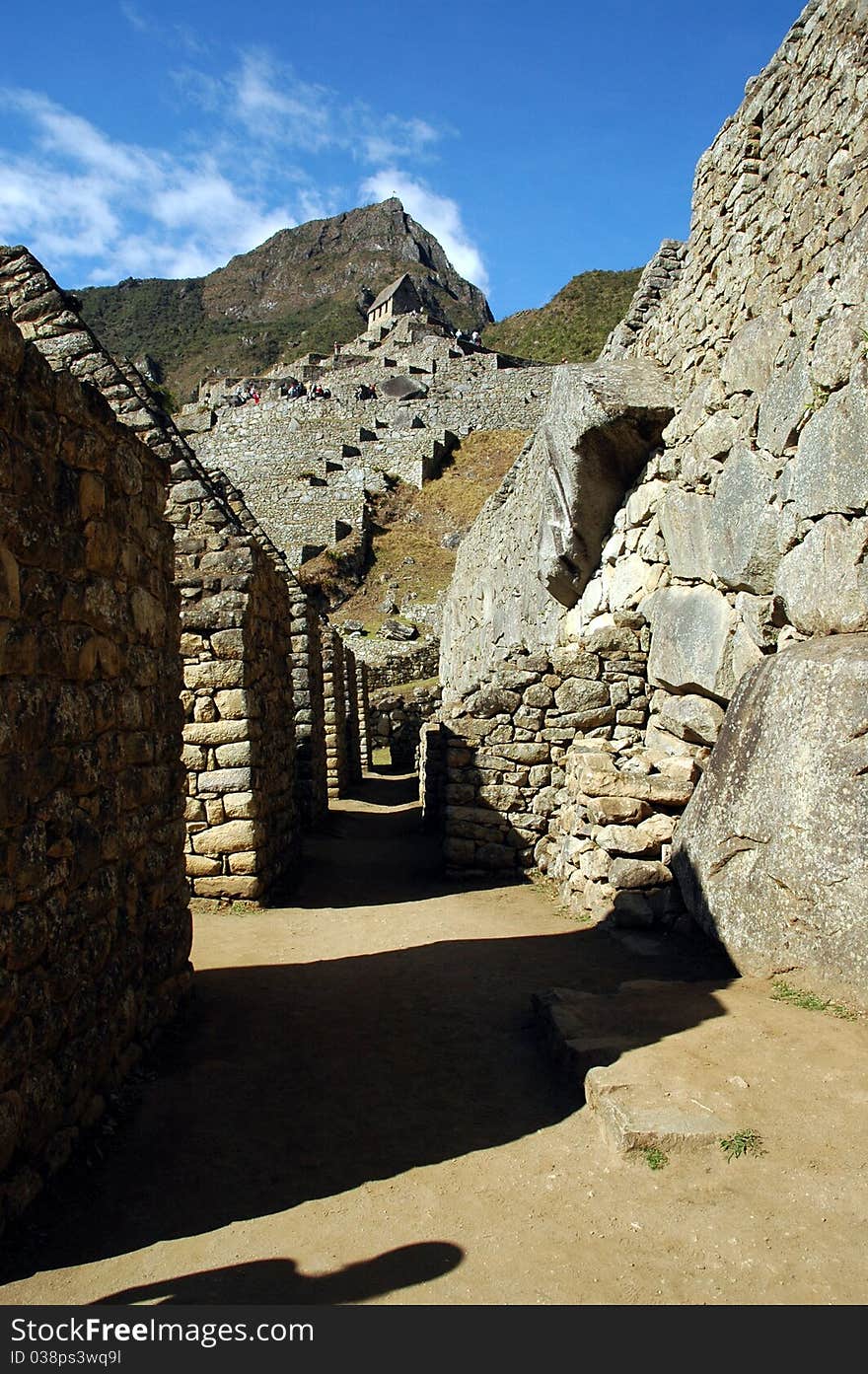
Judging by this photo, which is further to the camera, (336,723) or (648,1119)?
(336,723)

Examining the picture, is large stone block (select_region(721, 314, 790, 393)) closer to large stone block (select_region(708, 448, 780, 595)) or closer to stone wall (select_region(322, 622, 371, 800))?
large stone block (select_region(708, 448, 780, 595))

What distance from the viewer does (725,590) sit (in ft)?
23.2

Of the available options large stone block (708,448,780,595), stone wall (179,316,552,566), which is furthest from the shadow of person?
stone wall (179,316,552,566)

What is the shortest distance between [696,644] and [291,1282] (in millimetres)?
5924

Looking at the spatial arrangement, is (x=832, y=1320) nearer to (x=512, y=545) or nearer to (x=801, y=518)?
(x=801, y=518)

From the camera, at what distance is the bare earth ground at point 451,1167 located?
8.46 feet

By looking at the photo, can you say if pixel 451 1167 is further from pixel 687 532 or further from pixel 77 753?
pixel 687 532

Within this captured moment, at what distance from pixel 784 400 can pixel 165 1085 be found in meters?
5.69

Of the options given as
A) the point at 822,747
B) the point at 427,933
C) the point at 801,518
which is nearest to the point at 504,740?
the point at 427,933

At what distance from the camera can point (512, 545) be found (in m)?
14.7

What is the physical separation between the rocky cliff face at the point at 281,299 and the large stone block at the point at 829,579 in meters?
92.8

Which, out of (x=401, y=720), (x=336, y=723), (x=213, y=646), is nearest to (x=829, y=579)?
(x=213, y=646)

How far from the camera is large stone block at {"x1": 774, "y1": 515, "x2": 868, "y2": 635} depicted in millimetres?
5141

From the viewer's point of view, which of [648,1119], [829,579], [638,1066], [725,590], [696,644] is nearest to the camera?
[648,1119]
